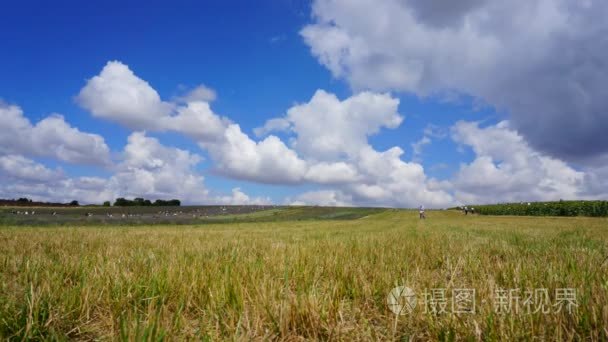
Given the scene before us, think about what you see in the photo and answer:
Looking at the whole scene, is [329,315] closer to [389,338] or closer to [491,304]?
[389,338]

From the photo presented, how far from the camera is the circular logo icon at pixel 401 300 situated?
2982 millimetres

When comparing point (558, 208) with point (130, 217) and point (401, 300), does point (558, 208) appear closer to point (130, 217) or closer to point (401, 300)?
point (130, 217)

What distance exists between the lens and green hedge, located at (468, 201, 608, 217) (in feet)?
224

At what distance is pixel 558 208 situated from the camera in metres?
77.2

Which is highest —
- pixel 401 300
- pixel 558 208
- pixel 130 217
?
pixel 401 300

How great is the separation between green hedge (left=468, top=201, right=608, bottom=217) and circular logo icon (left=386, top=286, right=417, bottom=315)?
85.6m

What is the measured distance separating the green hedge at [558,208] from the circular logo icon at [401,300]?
281 ft

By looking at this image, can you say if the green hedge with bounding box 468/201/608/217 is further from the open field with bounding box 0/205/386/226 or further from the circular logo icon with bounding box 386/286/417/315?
the circular logo icon with bounding box 386/286/417/315

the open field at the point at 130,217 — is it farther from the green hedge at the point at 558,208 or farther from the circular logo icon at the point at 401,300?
the green hedge at the point at 558,208

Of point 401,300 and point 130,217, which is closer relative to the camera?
point 401,300

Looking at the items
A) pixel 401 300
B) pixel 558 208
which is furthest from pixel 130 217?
pixel 558 208

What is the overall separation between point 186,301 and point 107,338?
2.99 feet

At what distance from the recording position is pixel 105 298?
3277mm

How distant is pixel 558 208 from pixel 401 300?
93.4 metres
